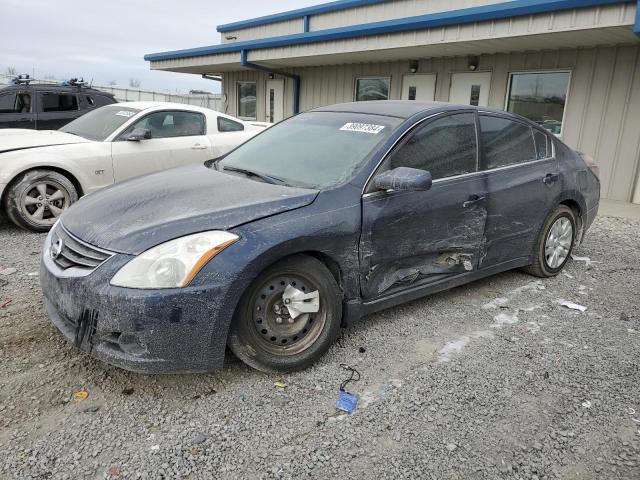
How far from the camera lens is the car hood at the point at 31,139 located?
19.1 feet

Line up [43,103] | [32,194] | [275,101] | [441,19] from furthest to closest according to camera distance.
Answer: [275,101] < [43,103] < [441,19] < [32,194]

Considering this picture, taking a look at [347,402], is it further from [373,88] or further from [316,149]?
[373,88]

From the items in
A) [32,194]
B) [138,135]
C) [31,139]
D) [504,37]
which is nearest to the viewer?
[32,194]

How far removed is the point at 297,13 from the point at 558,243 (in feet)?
41.2

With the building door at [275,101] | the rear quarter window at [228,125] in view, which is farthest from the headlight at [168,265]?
the building door at [275,101]

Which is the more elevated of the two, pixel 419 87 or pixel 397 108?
pixel 419 87

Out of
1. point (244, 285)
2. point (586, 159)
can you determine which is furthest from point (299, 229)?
point (586, 159)

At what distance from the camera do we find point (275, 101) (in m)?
14.7

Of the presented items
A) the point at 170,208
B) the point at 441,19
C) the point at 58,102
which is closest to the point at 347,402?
the point at 170,208

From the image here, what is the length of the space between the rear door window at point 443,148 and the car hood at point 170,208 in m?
0.81

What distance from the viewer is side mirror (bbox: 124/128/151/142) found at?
251 inches

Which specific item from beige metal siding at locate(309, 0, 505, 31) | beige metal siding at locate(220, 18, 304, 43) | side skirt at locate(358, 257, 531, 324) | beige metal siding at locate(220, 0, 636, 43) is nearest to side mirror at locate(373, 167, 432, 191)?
side skirt at locate(358, 257, 531, 324)

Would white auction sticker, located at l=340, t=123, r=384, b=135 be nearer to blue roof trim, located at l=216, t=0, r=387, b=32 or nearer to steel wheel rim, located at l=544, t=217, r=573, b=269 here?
steel wheel rim, located at l=544, t=217, r=573, b=269

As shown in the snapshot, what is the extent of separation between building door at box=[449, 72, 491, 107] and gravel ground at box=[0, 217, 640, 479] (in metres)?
7.13
